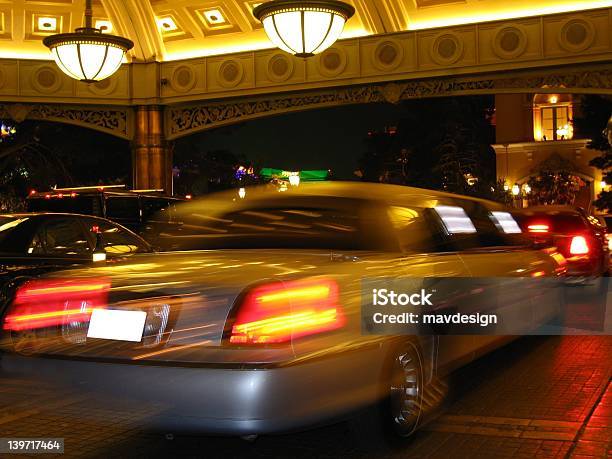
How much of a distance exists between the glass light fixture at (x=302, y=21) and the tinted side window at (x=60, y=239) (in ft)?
12.5

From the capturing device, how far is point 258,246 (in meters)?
5.40

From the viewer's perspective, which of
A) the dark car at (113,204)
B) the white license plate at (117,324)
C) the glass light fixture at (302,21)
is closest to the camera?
the white license plate at (117,324)

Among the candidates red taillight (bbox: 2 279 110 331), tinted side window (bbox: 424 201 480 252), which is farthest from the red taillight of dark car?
red taillight (bbox: 2 279 110 331)

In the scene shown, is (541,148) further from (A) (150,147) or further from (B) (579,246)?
(B) (579,246)

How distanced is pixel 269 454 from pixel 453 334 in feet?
4.79

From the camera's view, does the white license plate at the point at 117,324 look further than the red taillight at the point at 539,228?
No

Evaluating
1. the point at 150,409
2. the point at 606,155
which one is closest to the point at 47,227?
the point at 150,409

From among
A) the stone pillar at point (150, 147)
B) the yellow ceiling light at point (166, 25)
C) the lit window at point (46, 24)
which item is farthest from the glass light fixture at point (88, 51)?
the lit window at point (46, 24)

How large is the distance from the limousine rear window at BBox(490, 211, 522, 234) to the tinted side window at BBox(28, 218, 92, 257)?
13.8 feet

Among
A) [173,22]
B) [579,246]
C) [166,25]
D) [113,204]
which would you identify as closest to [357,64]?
[173,22]

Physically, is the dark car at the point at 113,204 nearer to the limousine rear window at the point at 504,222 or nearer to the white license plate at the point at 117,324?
the limousine rear window at the point at 504,222

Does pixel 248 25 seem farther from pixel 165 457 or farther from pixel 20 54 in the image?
pixel 165 457

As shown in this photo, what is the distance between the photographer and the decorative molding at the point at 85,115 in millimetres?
18297

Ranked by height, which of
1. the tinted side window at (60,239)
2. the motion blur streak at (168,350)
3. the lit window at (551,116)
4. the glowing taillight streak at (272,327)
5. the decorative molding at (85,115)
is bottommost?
the motion blur streak at (168,350)
